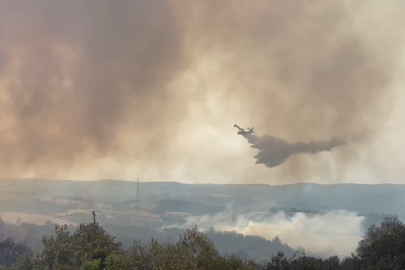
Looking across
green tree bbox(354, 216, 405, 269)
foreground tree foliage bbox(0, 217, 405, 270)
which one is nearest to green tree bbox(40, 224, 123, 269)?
foreground tree foliage bbox(0, 217, 405, 270)

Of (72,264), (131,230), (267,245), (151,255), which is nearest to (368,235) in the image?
(151,255)

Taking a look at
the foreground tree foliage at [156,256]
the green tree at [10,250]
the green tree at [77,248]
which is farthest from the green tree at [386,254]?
the green tree at [10,250]

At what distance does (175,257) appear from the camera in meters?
20.1

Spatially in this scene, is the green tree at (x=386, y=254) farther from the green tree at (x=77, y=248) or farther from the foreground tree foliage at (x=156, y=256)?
the green tree at (x=77, y=248)

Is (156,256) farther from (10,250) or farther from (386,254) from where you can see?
(10,250)

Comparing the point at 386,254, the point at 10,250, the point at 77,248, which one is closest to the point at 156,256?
the point at 77,248

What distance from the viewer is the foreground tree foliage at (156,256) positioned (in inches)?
859

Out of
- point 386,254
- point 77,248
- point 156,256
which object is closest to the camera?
point 156,256

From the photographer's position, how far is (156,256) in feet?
68.2

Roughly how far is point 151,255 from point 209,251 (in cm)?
396

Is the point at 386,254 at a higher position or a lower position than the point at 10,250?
higher

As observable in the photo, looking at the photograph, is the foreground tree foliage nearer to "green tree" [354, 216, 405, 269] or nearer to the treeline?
"green tree" [354, 216, 405, 269]

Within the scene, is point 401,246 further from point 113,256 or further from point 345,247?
point 345,247

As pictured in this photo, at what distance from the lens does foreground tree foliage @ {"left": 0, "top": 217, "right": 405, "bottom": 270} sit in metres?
21.8
